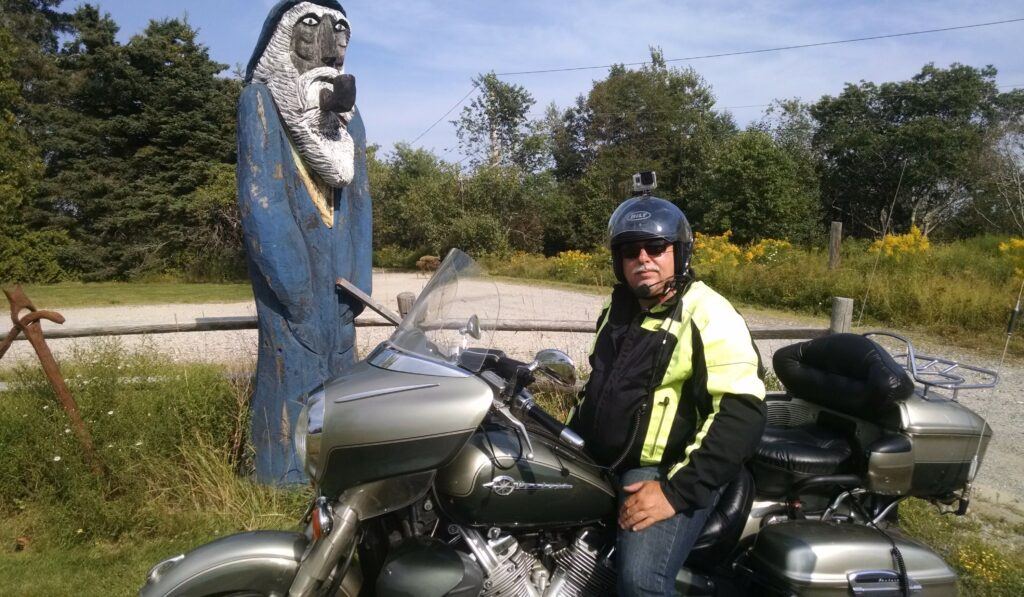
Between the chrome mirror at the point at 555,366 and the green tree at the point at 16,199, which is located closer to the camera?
the chrome mirror at the point at 555,366

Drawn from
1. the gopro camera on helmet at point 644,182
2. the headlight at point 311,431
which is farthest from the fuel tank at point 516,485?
the gopro camera on helmet at point 644,182

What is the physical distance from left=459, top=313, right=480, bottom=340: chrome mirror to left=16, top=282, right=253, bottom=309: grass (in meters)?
13.7

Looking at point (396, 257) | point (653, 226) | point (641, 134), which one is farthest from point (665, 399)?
point (641, 134)

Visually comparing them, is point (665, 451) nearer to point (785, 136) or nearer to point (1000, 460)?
point (1000, 460)

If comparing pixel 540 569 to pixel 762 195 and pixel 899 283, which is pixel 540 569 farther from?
pixel 762 195

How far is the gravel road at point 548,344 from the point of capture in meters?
4.93

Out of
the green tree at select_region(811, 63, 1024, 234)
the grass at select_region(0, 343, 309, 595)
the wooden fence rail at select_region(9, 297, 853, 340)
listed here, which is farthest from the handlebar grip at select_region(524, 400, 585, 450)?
the green tree at select_region(811, 63, 1024, 234)

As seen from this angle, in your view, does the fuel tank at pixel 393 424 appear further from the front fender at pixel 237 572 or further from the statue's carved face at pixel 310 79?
the statue's carved face at pixel 310 79

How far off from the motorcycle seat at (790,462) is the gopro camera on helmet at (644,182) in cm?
98

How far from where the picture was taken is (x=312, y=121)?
3.50 meters

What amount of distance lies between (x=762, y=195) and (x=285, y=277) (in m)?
25.5

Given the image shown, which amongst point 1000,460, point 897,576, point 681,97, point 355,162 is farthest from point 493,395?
point 681,97

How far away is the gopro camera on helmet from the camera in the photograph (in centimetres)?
227

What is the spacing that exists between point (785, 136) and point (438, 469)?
113ft
